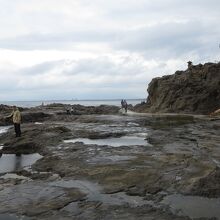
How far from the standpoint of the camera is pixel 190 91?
60.3 m

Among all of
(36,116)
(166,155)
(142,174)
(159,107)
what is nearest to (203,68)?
(159,107)

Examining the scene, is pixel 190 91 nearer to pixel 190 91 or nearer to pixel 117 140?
pixel 190 91

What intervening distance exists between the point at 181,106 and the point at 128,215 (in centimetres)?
4911

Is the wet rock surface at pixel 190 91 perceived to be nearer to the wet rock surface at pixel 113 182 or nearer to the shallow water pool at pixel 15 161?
the wet rock surface at pixel 113 182

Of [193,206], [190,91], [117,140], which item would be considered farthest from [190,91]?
[193,206]

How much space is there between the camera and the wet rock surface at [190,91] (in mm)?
57219

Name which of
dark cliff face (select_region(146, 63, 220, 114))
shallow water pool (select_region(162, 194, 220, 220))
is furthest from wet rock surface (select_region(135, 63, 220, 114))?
shallow water pool (select_region(162, 194, 220, 220))

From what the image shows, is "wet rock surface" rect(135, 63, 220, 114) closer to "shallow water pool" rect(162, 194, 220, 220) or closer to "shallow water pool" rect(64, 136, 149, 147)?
"shallow water pool" rect(64, 136, 149, 147)

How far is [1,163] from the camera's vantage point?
18.8m

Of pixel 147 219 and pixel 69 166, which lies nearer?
pixel 147 219

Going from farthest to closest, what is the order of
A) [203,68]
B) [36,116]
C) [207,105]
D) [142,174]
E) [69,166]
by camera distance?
[203,68], [207,105], [36,116], [69,166], [142,174]

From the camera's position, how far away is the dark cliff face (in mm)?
57219

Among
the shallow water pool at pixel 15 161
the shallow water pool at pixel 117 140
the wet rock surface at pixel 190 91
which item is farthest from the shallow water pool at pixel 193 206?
the wet rock surface at pixel 190 91

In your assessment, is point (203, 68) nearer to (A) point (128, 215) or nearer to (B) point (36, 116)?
(B) point (36, 116)
